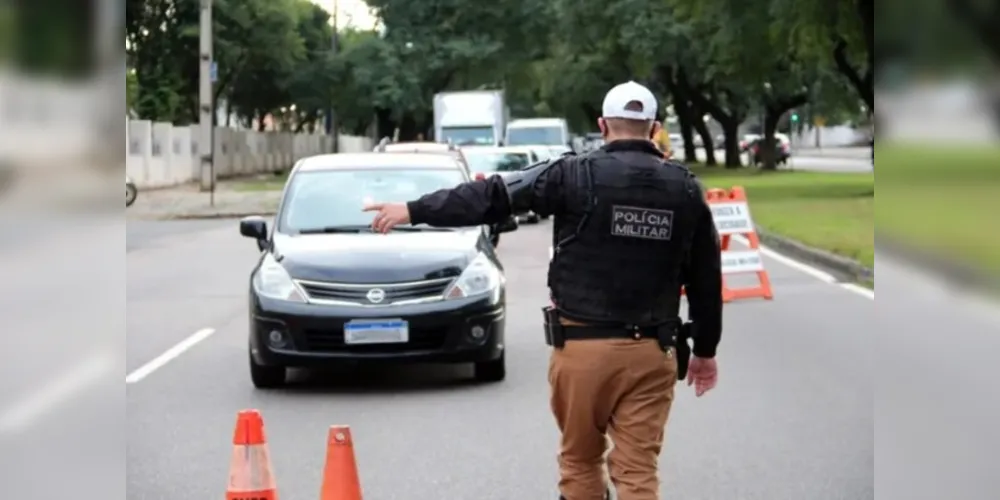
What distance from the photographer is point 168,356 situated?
36.5 feet

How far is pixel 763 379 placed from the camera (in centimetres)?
984

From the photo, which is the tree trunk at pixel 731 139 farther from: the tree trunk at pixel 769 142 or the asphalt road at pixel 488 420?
the asphalt road at pixel 488 420

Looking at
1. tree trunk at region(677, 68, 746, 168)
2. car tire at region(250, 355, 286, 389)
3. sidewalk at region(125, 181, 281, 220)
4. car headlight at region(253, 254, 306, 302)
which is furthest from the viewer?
tree trunk at region(677, 68, 746, 168)

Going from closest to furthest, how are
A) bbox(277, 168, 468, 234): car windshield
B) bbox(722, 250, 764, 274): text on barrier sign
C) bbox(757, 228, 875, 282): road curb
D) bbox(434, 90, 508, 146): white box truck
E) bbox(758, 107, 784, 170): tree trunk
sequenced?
bbox(277, 168, 468, 234): car windshield → bbox(722, 250, 764, 274): text on barrier sign → bbox(757, 228, 875, 282): road curb → bbox(434, 90, 508, 146): white box truck → bbox(758, 107, 784, 170): tree trunk

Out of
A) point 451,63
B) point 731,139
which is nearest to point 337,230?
point 451,63

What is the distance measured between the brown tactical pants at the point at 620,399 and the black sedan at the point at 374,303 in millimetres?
4233

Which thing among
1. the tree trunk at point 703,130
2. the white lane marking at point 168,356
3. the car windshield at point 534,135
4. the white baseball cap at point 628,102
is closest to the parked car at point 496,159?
the car windshield at point 534,135

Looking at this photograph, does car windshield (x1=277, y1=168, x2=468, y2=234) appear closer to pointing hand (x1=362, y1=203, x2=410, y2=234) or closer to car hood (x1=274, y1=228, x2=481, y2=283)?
car hood (x1=274, y1=228, x2=481, y2=283)

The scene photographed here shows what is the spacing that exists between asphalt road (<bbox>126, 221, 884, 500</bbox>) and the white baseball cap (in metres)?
2.49

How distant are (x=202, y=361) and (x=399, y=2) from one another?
53713 mm

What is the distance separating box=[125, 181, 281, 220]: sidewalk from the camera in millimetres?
31531

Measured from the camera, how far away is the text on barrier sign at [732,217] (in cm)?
1545

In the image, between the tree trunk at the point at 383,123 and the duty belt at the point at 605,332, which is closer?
the duty belt at the point at 605,332

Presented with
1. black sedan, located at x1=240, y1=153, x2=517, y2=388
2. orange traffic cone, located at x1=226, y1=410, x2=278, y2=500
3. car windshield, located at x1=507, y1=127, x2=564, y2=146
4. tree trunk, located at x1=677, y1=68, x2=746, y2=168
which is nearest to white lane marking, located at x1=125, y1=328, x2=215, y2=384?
black sedan, located at x1=240, y1=153, x2=517, y2=388
